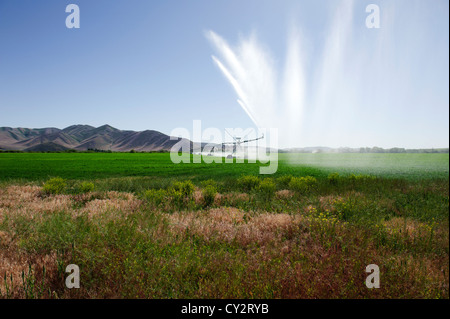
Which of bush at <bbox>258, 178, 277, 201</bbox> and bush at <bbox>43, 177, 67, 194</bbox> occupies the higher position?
bush at <bbox>43, 177, 67, 194</bbox>

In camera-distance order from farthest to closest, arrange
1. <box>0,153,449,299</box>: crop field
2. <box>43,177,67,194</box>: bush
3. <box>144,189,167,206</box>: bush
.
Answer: <box>43,177,67,194</box>: bush < <box>144,189,167,206</box>: bush < <box>0,153,449,299</box>: crop field

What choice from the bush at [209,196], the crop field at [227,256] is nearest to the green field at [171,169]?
the crop field at [227,256]

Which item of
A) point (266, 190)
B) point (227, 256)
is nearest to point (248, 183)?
point (266, 190)

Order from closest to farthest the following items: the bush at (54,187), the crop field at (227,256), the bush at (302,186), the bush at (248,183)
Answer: the crop field at (227,256)
the bush at (54,187)
the bush at (302,186)
the bush at (248,183)

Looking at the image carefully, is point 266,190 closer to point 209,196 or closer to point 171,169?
point 209,196

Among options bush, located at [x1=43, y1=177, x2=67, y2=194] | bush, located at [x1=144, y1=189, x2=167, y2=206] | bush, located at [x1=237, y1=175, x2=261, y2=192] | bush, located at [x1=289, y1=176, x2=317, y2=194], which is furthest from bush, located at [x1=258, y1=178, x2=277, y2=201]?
bush, located at [x1=43, y1=177, x2=67, y2=194]

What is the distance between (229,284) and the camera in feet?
9.76

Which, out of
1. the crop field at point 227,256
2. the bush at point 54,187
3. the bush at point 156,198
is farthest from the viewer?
the bush at point 54,187

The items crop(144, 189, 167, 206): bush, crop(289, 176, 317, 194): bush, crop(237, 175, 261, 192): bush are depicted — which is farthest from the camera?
crop(237, 175, 261, 192): bush

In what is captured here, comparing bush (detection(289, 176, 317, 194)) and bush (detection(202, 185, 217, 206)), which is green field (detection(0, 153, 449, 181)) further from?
bush (detection(202, 185, 217, 206))

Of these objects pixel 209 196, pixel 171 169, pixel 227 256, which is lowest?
pixel 171 169

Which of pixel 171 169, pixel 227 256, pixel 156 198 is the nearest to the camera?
pixel 227 256

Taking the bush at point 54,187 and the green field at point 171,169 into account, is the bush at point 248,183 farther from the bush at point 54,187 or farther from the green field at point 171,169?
the bush at point 54,187

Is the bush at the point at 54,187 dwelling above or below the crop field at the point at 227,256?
above
